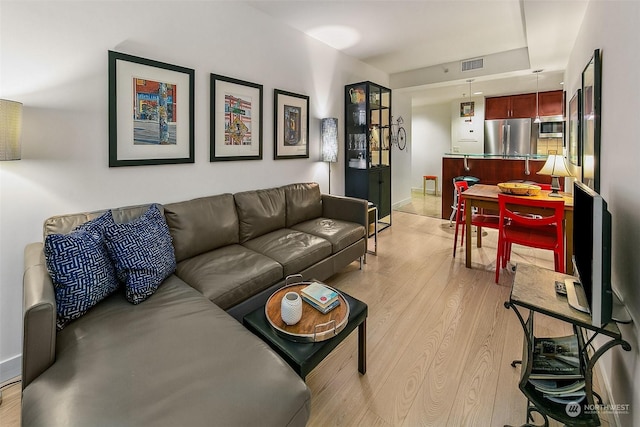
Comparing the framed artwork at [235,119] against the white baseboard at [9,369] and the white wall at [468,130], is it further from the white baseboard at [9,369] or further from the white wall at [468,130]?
the white wall at [468,130]

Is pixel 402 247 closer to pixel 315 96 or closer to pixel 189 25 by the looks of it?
pixel 315 96

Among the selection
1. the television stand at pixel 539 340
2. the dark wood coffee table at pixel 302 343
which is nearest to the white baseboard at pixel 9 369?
the dark wood coffee table at pixel 302 343

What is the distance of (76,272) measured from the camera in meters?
1.36

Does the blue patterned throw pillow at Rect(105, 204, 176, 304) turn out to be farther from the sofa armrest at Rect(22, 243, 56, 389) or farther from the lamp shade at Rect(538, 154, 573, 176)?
the lamp shade at Rect(538, 154, 573, 176)

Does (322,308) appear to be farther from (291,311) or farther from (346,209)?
(346,209)

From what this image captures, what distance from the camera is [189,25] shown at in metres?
2.43

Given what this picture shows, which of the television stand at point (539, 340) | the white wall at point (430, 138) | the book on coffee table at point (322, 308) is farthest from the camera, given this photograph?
the white wall at point (430, 138)

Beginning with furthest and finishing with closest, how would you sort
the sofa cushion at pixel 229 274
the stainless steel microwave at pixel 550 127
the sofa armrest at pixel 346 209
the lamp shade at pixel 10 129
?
the stainless steel microwave at pixel 550 127
the sofa armrest at pixel 346 209
the sofa cushion at pixel 229 274
the lamp shade at pixel 10 129

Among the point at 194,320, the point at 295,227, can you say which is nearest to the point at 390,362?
the point at 194,320

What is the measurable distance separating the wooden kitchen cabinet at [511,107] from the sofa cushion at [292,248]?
18.9ft

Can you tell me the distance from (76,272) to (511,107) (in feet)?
24.5

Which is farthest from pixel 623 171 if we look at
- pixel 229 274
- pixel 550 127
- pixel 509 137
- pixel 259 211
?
pixel 509 137
